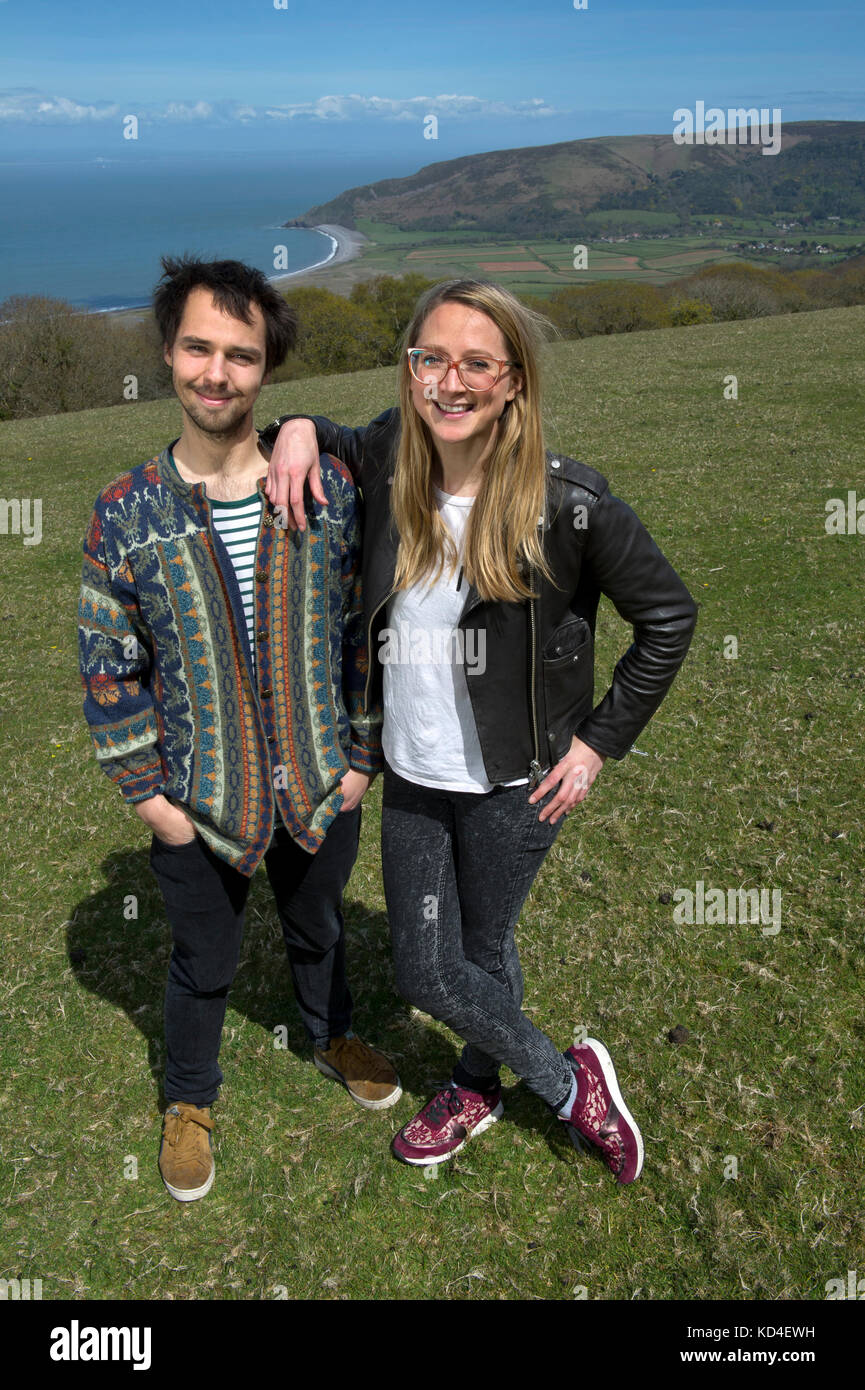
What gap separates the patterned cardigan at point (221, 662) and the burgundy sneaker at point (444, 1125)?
Answer: 1467 mm

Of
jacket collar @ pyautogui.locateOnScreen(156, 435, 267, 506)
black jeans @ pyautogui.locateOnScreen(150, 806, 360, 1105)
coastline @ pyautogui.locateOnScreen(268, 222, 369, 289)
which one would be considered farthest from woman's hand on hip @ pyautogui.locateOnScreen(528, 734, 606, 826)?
coastline @ pyautogui.locateOnScreen(268, 222, 369, 289)

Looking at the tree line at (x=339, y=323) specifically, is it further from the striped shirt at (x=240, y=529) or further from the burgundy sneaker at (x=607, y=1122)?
the burgundy sneaker at (x=607, y=1122)

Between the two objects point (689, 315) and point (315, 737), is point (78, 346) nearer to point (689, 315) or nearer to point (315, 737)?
point (689, 315)

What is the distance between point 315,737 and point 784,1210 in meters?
2.72

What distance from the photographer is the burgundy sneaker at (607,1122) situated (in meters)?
4.03

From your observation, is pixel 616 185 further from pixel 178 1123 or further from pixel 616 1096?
pixel 178 1123

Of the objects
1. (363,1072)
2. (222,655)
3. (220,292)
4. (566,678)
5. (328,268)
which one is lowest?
(363,1072)

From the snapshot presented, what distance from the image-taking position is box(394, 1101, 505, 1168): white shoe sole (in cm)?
422

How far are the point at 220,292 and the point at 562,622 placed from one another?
1548 millimetres

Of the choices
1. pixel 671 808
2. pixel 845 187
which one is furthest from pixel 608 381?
pixel 845 187

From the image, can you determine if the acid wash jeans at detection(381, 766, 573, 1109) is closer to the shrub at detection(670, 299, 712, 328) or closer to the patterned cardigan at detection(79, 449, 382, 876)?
the patterned cardigan at detection(79, 449, 382, 876)

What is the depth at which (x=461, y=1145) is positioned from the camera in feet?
14.1

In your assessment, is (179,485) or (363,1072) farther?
(363,1072)

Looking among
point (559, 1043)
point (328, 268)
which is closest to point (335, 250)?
point (328, 268)
